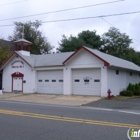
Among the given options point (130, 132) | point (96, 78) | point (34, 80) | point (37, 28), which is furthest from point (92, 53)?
point (37, 28)

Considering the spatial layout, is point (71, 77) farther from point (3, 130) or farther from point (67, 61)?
point (3, 130)

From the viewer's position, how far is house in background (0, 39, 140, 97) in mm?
21500

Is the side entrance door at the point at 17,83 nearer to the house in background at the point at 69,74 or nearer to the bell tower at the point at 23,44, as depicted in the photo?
the house in background at the point at 69,74

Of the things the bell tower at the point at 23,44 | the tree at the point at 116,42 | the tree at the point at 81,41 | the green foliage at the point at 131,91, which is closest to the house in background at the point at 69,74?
the bell tower at the point at 23,44

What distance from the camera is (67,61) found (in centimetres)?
2278

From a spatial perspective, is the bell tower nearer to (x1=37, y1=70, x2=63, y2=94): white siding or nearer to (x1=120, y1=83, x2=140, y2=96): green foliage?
(x1=37, y1=70, x2=63, y2=94): white siding

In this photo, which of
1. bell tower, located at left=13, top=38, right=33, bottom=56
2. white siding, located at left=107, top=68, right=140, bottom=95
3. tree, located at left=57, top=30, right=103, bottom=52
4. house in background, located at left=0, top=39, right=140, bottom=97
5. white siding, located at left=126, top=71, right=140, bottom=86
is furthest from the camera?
tree, located at left=57, top=30, right=103, bottom=52

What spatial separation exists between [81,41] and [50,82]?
901 inches

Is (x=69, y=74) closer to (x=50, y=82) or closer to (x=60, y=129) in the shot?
(x=50, y=82)

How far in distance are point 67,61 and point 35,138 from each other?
16.3 metres

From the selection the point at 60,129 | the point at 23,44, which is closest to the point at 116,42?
the point at 23,44

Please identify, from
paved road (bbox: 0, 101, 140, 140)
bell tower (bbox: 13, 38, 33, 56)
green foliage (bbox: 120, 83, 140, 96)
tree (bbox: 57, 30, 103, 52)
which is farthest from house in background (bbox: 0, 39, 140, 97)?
tree (bbox: 57, 30, 103, 52)

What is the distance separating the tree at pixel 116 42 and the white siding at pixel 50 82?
2950cm

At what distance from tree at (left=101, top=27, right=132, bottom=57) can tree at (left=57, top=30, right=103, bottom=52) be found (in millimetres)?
2946
